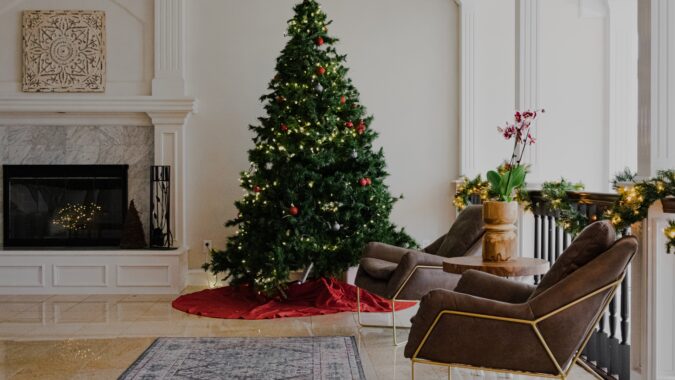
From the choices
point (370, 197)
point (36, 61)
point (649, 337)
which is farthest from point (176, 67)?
point (649, 337)

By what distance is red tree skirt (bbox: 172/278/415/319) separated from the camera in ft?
19.8

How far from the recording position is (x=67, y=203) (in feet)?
25.1

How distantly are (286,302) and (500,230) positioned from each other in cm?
293

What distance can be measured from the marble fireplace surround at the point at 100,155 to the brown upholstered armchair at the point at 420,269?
2.62 m

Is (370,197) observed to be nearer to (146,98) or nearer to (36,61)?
(146,98)

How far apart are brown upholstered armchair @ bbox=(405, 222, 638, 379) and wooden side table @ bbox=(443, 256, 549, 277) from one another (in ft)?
2.09

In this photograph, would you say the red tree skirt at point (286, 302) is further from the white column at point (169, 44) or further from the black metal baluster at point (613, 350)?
the black metal baluster at point (613, 350)

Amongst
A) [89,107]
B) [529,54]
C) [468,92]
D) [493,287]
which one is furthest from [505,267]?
[89,107]

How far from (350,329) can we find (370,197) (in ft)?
4.95

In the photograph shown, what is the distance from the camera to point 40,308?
21.0ft

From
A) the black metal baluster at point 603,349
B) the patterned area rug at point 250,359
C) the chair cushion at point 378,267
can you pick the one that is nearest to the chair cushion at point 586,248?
the black metal baluster at point 603,349

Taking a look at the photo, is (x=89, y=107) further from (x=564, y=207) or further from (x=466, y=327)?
(x=466, y=327)

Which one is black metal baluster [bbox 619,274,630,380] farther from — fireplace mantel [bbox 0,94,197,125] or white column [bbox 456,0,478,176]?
fireplace mantel [bbox 0,94,197,125]

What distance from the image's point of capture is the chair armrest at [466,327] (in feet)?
9.81
